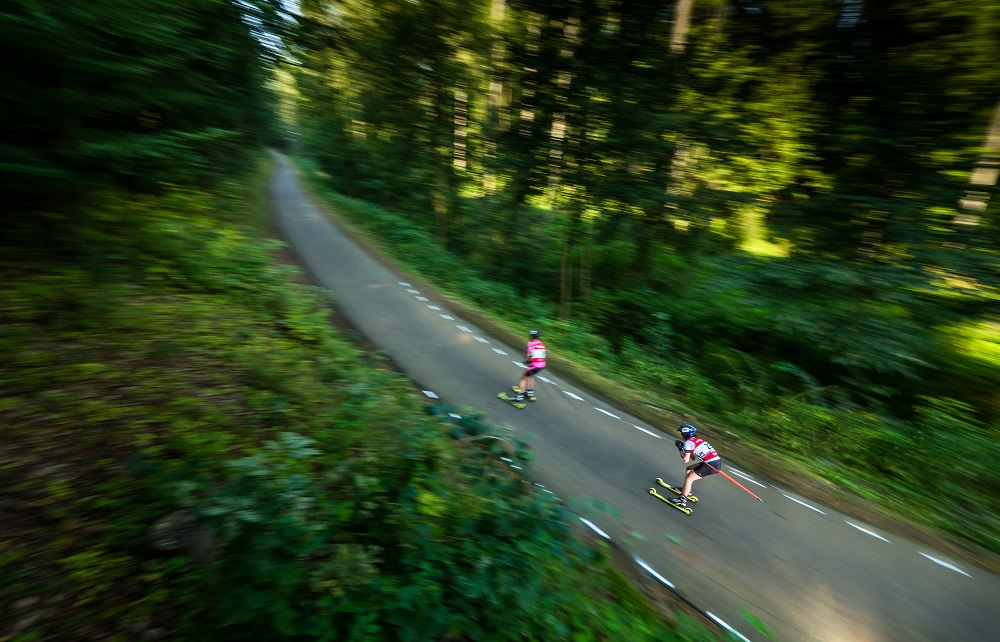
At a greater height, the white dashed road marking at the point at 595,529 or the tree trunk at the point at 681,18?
the tree trunk at the point at 681,18

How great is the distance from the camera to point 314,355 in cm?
746

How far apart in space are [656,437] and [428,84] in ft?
46.1

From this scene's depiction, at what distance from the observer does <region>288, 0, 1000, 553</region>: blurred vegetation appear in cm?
765

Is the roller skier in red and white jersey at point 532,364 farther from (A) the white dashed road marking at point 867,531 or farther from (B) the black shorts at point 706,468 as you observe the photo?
(A) the white dashed road marking at point 867,531

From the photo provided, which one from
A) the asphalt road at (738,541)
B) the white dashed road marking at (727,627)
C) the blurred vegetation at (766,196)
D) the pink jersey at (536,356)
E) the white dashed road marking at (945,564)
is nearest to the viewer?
the white dashed road marking at (727,627)

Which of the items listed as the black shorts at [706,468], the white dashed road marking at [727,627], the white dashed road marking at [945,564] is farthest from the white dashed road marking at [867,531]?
the white dashed road marking at [727,627]

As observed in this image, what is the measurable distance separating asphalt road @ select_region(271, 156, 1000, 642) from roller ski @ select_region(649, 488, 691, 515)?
0.09m

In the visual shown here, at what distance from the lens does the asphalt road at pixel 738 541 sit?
515 cm

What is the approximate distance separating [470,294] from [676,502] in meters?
10.4

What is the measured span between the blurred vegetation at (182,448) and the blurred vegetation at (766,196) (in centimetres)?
246

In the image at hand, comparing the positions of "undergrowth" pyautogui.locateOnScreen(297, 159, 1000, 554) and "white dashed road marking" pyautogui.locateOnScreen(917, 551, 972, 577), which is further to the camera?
"undergrowth" pyautogui.locateOnScreen(297, 159, 1000, 554)

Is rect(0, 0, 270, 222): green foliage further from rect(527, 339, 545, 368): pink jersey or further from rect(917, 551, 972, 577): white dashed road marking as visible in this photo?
rect(917, 551, 972, 577): white dashed road marking

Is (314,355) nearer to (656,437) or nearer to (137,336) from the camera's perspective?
(137,336)

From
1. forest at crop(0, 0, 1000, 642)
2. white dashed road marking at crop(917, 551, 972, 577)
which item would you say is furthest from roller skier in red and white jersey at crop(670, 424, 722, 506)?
white dashed road marking at crop(917, 551, 972, 577)
